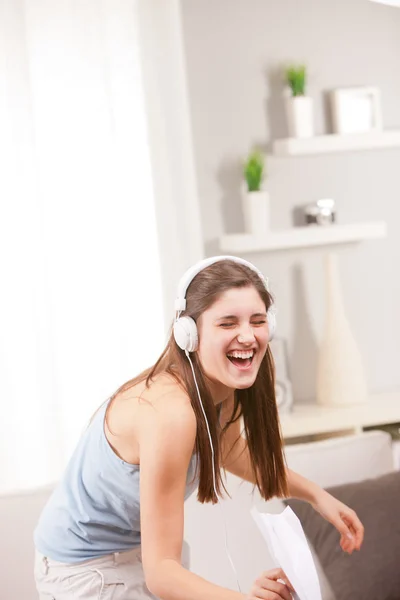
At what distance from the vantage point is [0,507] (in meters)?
2.15

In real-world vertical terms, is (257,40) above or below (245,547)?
above

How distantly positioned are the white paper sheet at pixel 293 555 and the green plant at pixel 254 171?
1.84 metres

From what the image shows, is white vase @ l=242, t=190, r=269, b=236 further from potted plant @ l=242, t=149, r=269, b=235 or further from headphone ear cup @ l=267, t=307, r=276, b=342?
headphone ear cup @ l=267, t=307, r=276, b=342

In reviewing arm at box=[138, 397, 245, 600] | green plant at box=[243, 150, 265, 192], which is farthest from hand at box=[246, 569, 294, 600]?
green plant at box=[243, 150, 265, 192]

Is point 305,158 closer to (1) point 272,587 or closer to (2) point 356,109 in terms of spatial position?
(2) point 356,109

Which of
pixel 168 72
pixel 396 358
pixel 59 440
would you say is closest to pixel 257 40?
pixel 168 72

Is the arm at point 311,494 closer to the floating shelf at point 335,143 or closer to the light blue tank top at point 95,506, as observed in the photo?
the light blue tank top at point 95,506

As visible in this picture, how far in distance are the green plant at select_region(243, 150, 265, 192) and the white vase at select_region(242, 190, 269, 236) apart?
28 mm

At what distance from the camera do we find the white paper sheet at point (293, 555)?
1.39 m

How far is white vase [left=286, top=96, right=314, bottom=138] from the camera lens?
311 centimetres

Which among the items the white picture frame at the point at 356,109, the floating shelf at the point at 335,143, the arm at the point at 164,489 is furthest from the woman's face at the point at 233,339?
the white picture frame at the point at 356,109

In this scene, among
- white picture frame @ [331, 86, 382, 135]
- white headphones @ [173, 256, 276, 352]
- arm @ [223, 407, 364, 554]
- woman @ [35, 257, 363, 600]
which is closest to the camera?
woman @ [35, 257, 363, 600]

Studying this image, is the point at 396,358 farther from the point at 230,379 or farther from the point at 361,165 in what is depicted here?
the point at 230,379

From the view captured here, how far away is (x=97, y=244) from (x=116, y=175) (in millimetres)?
225
